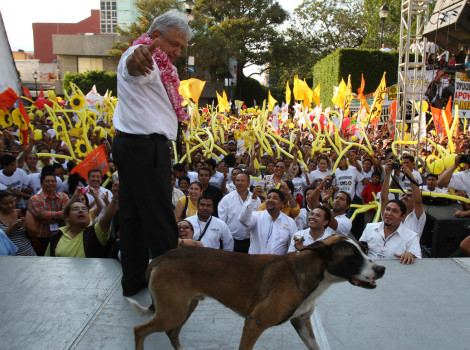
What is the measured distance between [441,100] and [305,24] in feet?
101

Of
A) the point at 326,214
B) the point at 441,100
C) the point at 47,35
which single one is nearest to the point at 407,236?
the point at 326,214

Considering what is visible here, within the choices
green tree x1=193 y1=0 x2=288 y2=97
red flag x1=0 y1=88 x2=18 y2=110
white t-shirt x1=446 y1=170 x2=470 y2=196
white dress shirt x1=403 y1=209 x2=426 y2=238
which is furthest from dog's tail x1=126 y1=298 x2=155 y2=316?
green tree x1=193 y1=0 x2=288 y2=97

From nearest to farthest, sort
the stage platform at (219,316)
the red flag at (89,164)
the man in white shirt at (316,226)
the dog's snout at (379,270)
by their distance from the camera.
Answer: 1. the dog's snout at (379,270)
2. the stage platform at (219,316)
3. the man in white shirt at (316,226)
4. the red flag at (89,164)

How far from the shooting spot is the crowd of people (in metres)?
2.38

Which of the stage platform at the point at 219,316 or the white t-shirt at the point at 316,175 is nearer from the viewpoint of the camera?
the stage platform at the point at 219,316

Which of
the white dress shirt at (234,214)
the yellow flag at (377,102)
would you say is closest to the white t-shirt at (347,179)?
the white dress shirt at (234,214)

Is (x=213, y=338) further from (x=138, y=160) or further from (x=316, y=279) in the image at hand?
(x=138, y=160)

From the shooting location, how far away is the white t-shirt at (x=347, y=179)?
8.02m

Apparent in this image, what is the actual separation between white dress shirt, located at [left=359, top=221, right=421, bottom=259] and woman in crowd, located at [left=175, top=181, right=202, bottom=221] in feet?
8.01

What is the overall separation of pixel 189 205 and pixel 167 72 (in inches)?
150

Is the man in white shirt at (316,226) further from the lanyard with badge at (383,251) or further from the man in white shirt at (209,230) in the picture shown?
the man in white shirt at (209,230)

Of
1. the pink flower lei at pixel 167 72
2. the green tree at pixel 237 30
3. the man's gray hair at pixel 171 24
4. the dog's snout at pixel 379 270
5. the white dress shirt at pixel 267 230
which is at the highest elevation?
the green tree at pixel 237 30

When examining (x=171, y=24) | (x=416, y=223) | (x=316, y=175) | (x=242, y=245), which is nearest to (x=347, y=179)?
(x=316, y=175)

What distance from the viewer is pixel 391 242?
14.7ft
